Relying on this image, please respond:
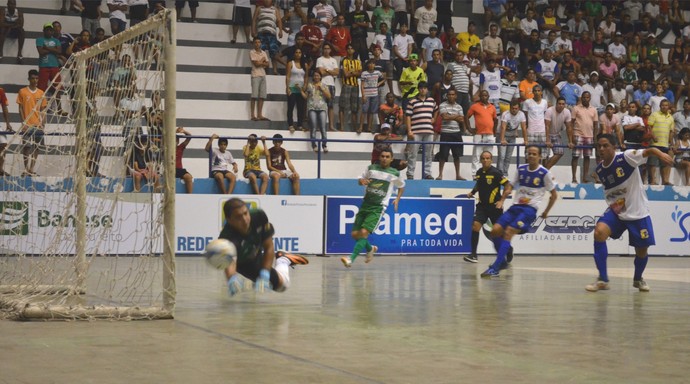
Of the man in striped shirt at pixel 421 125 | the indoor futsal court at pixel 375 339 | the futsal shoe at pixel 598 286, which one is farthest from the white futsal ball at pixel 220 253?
the man in striped shirt at pixel 421 125

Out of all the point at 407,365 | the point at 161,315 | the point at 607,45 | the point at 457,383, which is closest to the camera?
the point at 457,383

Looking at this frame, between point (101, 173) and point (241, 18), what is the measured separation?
15910 mm

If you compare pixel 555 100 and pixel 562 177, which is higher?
pixel 555 100

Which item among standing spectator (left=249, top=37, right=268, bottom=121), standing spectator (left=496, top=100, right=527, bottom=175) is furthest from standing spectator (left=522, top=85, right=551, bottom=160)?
standing spectator (left=249, top=37, right=268, bottom=121)

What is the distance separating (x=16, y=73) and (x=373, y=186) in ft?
39.6

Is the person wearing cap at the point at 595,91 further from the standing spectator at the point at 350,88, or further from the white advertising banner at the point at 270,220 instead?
the white advertising banner at the point at 270,220

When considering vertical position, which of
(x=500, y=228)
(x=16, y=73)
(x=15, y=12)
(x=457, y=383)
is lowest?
(x=457, y=383)

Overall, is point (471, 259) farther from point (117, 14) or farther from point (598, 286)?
point (117, 14)

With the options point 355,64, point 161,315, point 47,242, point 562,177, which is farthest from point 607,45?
point 161,315

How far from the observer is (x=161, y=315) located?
9852 mm

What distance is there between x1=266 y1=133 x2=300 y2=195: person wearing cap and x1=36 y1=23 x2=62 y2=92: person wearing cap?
5656 mm

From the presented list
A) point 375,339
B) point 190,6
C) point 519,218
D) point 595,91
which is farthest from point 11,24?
point 375,339

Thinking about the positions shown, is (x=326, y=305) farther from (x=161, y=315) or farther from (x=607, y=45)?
(x=607, y=45)

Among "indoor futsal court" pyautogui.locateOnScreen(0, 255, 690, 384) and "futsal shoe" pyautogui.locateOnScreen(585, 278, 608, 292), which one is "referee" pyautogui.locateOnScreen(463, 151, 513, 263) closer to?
"indoor futsal court" pyautogui.locateOnScreen(0, 255, 690, 384)
